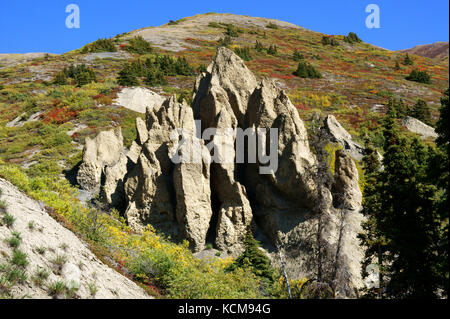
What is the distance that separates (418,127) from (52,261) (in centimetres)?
5077

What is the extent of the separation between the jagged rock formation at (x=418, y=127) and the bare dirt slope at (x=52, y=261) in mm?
46900

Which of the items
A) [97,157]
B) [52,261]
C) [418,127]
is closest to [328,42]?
[418,127]

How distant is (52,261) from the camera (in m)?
12.3

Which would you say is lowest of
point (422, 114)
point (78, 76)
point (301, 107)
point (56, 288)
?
point (56, 288)

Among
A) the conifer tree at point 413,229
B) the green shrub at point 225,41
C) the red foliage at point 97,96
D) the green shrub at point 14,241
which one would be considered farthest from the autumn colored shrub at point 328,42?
the green shrub at point 14,241

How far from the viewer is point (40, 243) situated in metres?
13.0

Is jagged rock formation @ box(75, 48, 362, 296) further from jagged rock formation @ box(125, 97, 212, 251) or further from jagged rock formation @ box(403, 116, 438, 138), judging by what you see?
jagged rock formation @ box(403, 116, 438, 138)

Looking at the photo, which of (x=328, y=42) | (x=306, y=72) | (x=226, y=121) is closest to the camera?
(x=226, y=121)

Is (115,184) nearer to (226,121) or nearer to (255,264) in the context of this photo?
(226,121)

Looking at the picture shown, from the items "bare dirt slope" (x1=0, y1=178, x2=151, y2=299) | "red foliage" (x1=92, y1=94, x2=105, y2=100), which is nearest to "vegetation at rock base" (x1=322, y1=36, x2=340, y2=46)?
"red foliage" (x1=92, y1=94, x2=105, y2=100)

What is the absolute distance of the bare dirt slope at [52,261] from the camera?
11.0 m

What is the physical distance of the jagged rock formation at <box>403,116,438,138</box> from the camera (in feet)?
161
